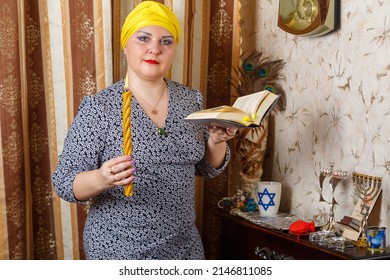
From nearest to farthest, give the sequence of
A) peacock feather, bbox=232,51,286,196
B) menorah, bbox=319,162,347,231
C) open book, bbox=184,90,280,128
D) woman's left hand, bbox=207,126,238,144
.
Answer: open book, bbox=184,90,280,128 → woman's left hand, bbox=207,126,238,144 → menorah, bbox=319,162,347,231 → peacock feather, bbox=232,51,286,196

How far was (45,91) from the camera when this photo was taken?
2219mm

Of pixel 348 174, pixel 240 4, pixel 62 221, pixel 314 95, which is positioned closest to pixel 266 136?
pixel 314 95

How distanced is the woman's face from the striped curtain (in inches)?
12.4

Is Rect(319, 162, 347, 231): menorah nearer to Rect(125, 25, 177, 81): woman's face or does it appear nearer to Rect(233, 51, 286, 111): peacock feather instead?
Rect(233, 51, 286, 111): peacock feather

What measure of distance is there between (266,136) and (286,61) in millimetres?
281

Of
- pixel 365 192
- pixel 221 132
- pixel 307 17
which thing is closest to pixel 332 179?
pixel 365 192

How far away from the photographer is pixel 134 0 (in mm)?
2305

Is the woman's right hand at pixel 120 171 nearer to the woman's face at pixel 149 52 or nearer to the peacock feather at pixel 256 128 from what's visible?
the woman's face at pixel 149 52

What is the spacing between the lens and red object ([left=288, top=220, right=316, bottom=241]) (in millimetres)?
1989

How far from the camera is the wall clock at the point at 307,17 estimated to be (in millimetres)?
2045

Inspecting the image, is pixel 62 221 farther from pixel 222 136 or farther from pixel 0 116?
pixel 222 136

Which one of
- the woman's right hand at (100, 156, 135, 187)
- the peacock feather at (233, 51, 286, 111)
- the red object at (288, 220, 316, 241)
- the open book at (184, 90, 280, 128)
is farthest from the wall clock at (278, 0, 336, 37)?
the woman's right hand at (100, 156, 135, 187)

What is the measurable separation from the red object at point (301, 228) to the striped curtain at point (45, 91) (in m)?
0.73

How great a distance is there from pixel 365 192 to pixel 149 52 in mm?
751
